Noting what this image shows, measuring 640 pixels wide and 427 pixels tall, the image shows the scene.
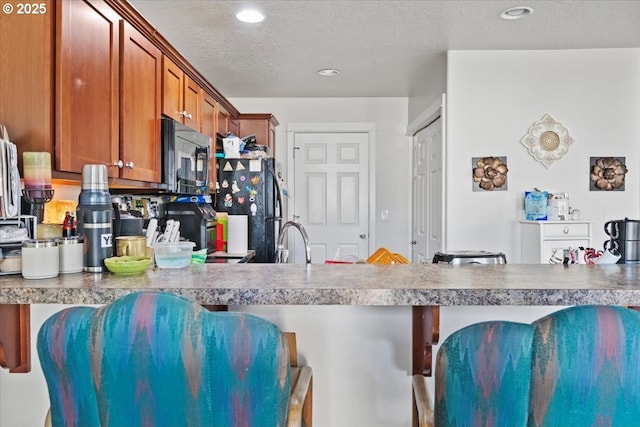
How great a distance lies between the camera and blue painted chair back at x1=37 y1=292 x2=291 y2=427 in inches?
28.8

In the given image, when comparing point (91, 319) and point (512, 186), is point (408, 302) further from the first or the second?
point (512, 186)

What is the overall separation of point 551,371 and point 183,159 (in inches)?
95.1

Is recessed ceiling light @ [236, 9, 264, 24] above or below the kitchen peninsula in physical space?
above

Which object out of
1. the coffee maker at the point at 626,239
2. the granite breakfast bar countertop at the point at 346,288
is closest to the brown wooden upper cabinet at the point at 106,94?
the granite breakfast bar countertop at the point at 346,288

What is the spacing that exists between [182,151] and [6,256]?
1.55 meters

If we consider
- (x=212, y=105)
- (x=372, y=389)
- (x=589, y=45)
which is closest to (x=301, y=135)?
(x=212, y=105)

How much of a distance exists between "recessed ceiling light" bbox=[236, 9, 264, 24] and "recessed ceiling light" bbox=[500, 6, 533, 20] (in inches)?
53.8

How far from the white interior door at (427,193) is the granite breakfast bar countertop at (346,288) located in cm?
241

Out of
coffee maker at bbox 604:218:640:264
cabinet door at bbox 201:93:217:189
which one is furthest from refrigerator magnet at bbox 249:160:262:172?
coffee maker at bbox 604:218:640:264

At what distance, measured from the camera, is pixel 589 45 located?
3297 millimetres

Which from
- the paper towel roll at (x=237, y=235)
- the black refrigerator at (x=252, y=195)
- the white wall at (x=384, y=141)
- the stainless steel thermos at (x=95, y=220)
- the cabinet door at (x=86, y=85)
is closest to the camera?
the stainless steel thermos at (x=95, y=220)

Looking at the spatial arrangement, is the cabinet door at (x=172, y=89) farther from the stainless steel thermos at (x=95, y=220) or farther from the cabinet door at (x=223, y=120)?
the stainless steel thermos at (x=95, y=220)

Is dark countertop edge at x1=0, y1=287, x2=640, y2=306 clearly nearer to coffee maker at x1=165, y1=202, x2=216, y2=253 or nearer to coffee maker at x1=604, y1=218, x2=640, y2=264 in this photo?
coffee maker at x1=604, y1=218, x2=640, y2=264

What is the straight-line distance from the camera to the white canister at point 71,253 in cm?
129
